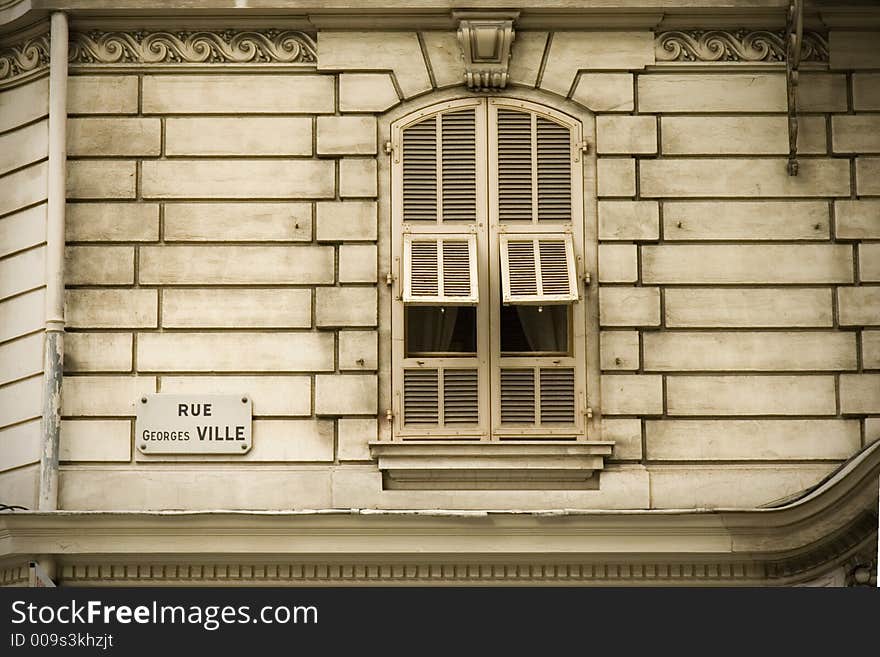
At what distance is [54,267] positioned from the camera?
19.7m

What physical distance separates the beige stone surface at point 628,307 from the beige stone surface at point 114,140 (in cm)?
457

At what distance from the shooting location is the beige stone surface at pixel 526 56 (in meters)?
20.1

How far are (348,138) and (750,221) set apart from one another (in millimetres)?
3945

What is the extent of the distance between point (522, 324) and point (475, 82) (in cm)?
241

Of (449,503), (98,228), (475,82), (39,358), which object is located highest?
(475,82)

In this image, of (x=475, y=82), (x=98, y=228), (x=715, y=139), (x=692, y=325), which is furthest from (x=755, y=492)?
(x=98, y=228)

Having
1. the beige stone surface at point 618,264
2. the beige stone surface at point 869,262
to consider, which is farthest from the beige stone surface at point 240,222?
the beige stone surface at point 869,262

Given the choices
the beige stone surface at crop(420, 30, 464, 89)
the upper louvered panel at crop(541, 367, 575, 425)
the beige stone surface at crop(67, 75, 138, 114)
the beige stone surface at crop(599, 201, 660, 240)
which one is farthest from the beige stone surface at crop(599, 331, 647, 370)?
the beige stone surface at crop(67, 75, 138, 114)

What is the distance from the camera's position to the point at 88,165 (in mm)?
20047

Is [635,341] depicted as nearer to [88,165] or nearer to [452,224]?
[452,224]

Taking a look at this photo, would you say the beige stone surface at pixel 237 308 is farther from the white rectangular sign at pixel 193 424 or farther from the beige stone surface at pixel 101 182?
the beige stone surface at pixel 101 182

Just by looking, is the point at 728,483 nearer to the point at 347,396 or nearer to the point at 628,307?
the point at 628,307

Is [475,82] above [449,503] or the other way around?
above

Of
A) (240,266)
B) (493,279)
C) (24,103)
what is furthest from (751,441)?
(24,103)
